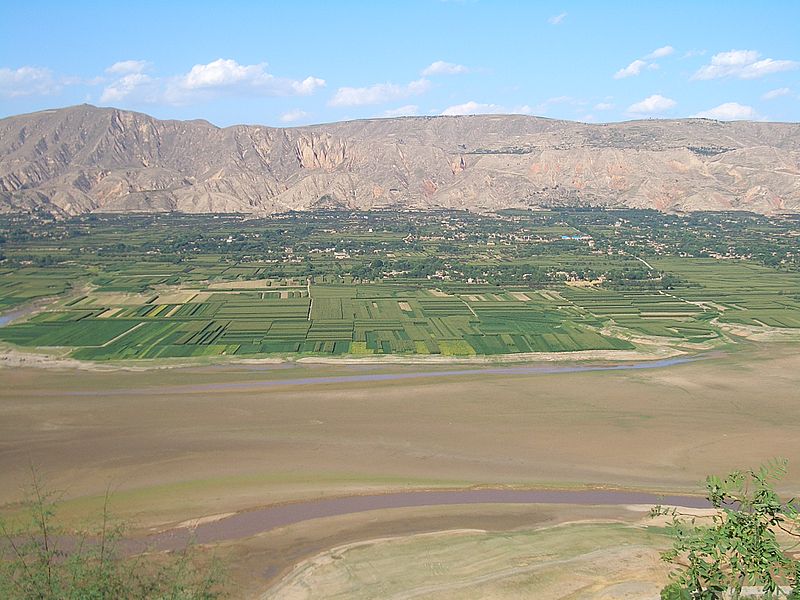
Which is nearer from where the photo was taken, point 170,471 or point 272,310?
point 170,471

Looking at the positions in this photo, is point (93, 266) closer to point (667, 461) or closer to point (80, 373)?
point (80, 373)

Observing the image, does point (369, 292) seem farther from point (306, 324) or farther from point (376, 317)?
point (306, 324)

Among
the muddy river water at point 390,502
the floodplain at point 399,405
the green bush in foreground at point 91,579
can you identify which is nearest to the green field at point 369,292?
the floodplain at point 399,405

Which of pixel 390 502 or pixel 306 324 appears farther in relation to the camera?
pixel 306 324

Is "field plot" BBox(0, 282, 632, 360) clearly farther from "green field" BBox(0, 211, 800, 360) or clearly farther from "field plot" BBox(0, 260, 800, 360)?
"green field" BBox(0, 211, 800, 360)

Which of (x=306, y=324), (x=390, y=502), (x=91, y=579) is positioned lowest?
(x=390, y=502)

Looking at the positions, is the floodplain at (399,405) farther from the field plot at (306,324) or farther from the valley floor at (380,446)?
the field plot at (306,324)

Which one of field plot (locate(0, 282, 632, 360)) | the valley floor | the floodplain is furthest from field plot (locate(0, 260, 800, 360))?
the valley floor

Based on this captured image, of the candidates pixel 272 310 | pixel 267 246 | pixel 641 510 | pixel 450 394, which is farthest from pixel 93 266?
pixel 641 510

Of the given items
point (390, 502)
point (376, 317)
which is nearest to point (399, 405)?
point (390, 502)
